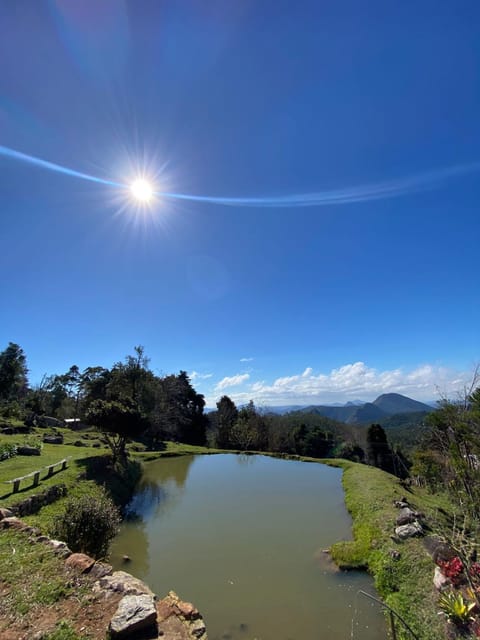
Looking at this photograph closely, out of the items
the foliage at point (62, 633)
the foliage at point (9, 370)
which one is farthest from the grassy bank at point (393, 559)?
the foliage at point (9, 370)

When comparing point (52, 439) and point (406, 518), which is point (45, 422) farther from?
point (406, 518)

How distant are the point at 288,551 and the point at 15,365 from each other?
39.3 meters

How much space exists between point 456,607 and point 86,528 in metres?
7.20

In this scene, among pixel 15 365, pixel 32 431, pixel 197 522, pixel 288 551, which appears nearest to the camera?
pixel 288 551

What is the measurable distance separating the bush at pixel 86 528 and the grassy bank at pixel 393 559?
574cm

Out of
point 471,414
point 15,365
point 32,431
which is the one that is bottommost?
point 32,431

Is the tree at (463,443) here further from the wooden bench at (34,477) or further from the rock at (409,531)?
the wooden bench at (34,477)

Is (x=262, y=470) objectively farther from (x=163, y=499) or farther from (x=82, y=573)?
(x=82, y=573)

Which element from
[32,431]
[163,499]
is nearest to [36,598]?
[163,499]

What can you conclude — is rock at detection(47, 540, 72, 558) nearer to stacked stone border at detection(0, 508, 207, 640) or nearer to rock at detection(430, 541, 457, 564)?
stacked stone border at detection(0, 508, 207, 640)

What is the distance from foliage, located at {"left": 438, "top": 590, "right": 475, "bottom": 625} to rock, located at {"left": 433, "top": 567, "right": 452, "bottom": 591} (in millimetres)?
361

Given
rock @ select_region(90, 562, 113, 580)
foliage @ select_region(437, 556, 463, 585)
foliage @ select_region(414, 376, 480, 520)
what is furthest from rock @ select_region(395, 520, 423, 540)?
rock @ select_region(90, 562, 113, 580)

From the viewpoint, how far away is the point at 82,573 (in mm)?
4758

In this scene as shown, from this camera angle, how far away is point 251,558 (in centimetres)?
729
